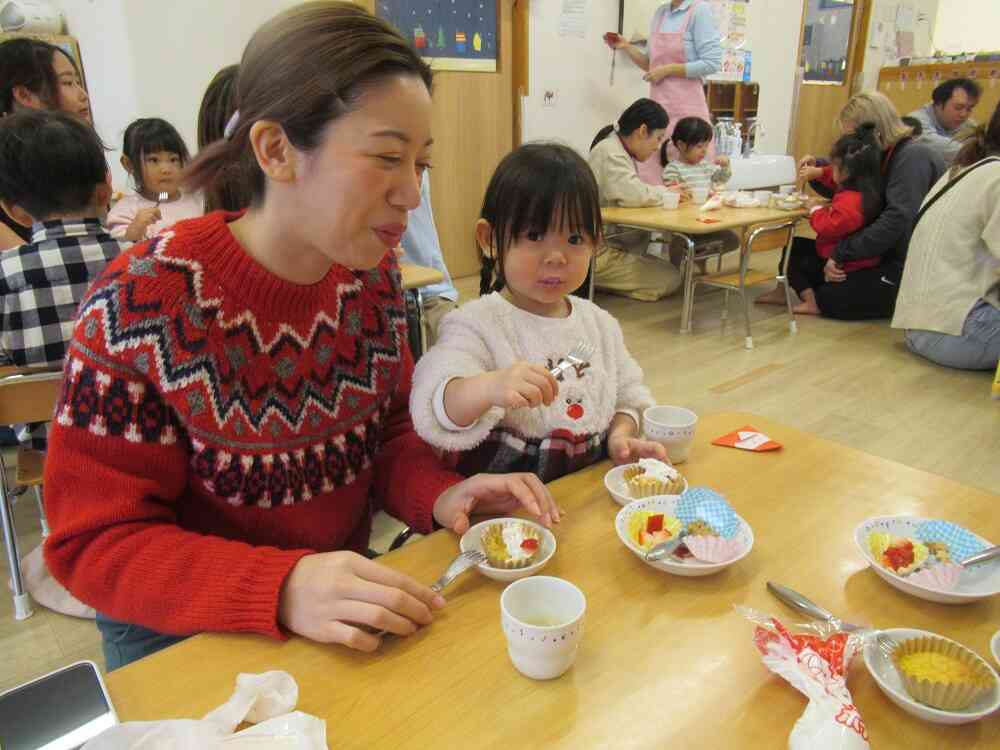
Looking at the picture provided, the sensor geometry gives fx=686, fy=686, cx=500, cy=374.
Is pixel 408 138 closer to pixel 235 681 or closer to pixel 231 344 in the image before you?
pixel 231 344

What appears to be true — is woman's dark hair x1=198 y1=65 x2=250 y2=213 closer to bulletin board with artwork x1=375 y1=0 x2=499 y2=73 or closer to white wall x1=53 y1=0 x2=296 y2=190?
white wall x1=53 y1=0 x2=296 y2=190

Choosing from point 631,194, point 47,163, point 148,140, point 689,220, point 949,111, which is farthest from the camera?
point 949,111

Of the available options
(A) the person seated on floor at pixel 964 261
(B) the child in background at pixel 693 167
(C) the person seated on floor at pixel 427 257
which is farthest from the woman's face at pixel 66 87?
(A) the person seated on floor at pixel 964 261

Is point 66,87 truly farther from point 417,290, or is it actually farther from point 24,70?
point 417,290

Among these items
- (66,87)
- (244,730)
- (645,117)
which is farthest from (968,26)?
(244,730)

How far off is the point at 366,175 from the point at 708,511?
0.58 meters

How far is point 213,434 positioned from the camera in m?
0.81

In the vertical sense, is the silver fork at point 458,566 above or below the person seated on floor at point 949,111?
below

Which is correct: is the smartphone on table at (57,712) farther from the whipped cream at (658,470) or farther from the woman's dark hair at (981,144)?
the woman's dark hair at (981,144)

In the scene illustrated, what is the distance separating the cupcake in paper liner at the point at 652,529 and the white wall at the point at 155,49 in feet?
11.4

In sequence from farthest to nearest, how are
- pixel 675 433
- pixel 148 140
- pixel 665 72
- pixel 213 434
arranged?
pixel 665 72 < pixel 148 140 < pixel 675 433 < pixel 213 434

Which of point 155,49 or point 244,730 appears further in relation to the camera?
point 155,49

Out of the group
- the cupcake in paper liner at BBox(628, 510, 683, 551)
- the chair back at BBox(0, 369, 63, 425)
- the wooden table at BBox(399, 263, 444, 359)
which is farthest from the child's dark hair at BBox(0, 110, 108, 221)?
the cupcake in paper liner at BBox(628, 510, 683, 551)

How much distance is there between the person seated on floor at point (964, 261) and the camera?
129 inches
